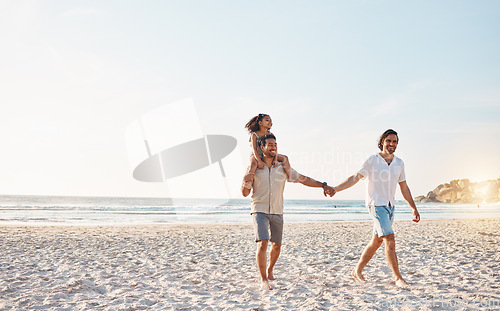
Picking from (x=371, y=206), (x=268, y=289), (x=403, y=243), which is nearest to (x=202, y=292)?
(x=268, y=289)

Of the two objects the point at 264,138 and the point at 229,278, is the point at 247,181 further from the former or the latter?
the point at 229,278

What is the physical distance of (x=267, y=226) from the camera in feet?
14.5

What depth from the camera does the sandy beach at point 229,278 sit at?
3.87 metres

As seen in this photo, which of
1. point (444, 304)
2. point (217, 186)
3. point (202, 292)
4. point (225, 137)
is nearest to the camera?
point (444, 304)

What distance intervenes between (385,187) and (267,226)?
5.05 ft

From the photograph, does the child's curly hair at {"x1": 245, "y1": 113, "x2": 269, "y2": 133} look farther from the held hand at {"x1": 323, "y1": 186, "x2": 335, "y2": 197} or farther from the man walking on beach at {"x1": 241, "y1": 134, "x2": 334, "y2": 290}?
the held hand at {"x1": 323, "y1": 186, "x2": 335, "y2": 197}

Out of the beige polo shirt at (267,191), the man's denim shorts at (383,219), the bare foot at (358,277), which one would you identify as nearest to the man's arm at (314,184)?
the beige polo shirt at (267,191)

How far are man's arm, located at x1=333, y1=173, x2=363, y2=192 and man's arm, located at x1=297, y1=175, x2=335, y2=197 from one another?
0.08m

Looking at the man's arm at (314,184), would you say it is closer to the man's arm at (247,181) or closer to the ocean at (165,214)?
the man's arm at (247,181)

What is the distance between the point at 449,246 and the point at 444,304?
544 centimetres

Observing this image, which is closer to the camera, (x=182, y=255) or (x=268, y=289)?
(x=268, y=289)

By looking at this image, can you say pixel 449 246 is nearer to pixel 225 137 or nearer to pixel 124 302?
pixel 225 137

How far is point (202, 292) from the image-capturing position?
4379mm

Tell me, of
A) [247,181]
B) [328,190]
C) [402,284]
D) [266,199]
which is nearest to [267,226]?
[266,199]
